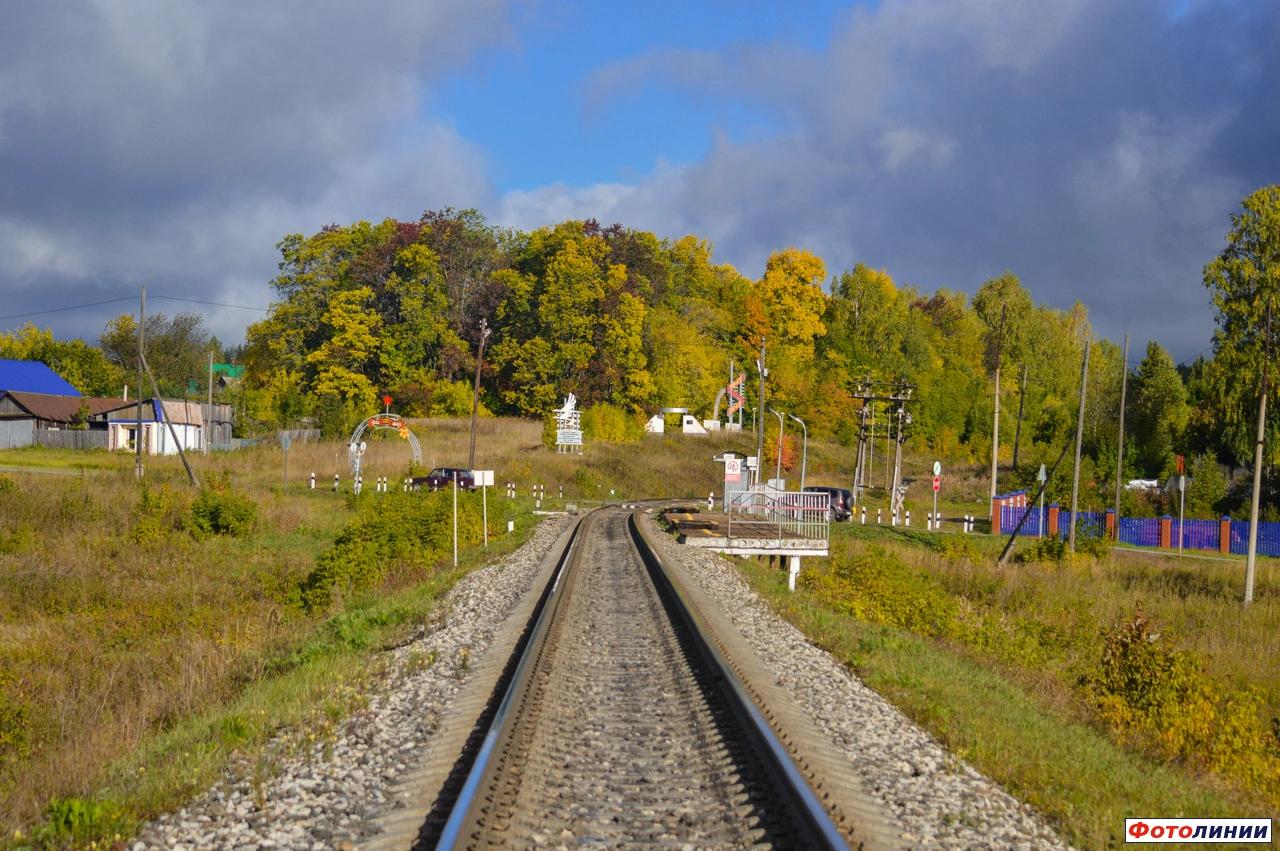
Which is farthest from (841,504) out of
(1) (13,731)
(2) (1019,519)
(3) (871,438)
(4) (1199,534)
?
(1) (13,731)

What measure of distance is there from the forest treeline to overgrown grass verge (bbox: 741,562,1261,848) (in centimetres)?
4203

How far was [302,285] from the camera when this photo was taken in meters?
80.3

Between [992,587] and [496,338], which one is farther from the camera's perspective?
[496,338]

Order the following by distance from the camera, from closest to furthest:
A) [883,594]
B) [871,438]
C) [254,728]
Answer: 1. [254,728]
2. [883,594]
3. [871,438]

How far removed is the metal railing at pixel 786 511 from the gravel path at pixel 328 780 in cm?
1619

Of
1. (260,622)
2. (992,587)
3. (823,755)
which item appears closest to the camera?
(823,755)

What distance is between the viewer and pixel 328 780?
7156mm

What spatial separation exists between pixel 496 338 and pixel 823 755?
72.2 metres

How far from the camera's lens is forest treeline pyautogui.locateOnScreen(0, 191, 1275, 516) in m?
72.9

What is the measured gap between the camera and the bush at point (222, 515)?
108 feet

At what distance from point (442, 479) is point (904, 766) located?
4209 centimetres

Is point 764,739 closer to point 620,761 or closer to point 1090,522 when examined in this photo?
point 620,761

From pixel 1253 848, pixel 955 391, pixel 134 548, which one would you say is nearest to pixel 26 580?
pixel 134 548

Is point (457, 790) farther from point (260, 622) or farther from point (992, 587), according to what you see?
point (992, 587)
